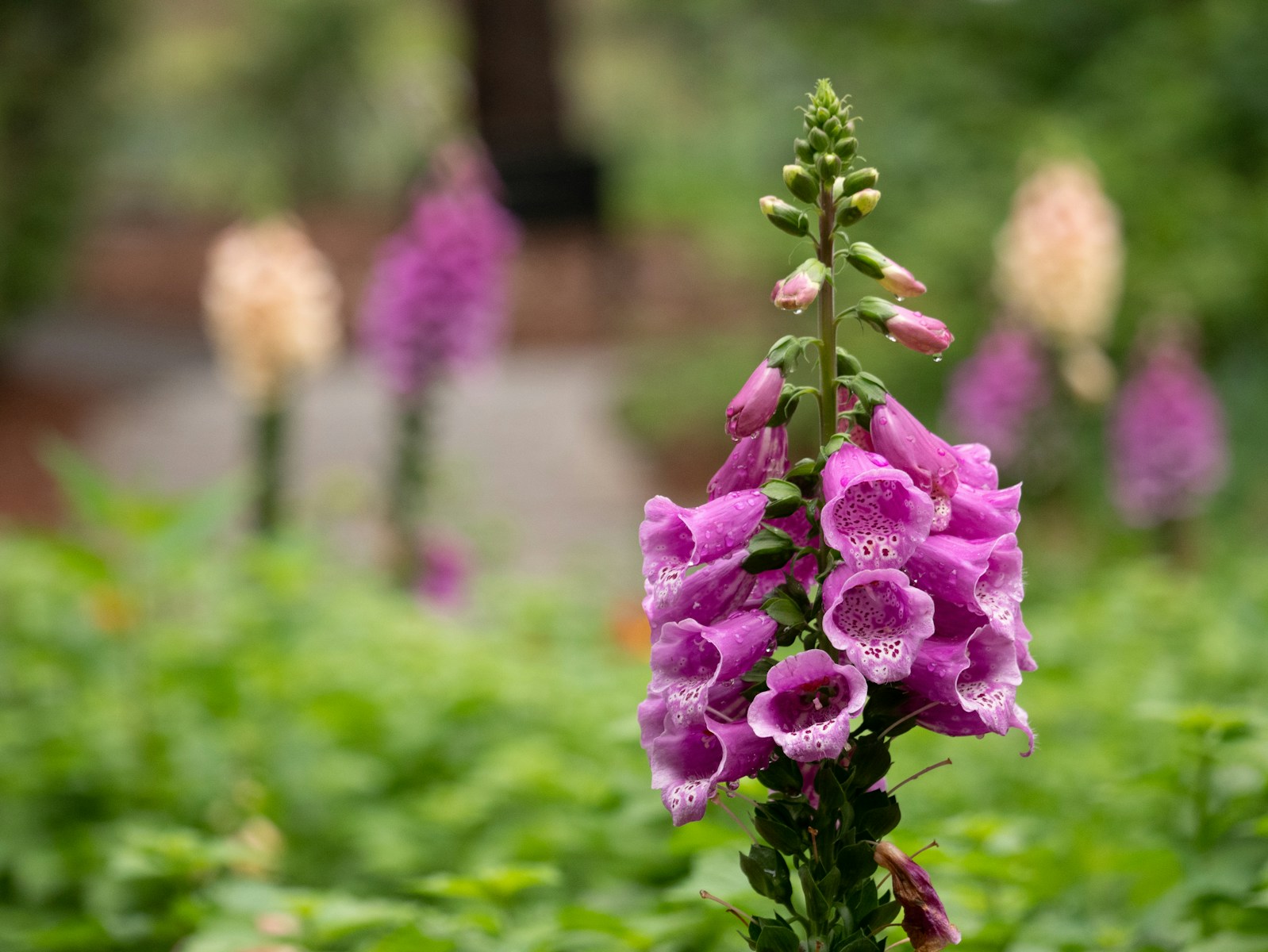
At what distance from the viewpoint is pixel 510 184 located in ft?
59.7

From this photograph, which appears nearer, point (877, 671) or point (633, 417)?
point (877, 671)

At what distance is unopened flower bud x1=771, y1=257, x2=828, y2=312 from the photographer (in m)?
1.51

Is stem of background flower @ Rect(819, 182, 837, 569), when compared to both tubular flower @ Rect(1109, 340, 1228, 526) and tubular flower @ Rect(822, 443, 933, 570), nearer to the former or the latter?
tubular flower @ Rect(822, 443, 933, 570)

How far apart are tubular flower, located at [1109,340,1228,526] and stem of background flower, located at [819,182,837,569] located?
5477 millimetres

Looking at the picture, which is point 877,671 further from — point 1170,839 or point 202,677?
point 202,677

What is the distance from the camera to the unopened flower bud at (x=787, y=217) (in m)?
1.60

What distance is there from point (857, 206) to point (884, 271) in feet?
0.29

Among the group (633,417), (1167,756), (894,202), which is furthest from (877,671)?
(633,417)

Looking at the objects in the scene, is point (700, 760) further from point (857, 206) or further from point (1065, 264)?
point (1065, 264)

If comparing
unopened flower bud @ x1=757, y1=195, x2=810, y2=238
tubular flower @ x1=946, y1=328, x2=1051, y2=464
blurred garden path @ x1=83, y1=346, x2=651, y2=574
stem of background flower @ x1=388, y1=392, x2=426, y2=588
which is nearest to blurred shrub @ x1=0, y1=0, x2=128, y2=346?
blurred garden path @ x1=83, y1=346, x2=651, y2=574

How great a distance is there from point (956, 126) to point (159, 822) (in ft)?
31.9

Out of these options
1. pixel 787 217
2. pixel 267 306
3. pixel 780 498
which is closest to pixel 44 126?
pixel 267 306

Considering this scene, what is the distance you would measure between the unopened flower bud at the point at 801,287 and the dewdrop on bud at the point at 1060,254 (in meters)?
5.82

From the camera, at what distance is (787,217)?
1.60 meters
